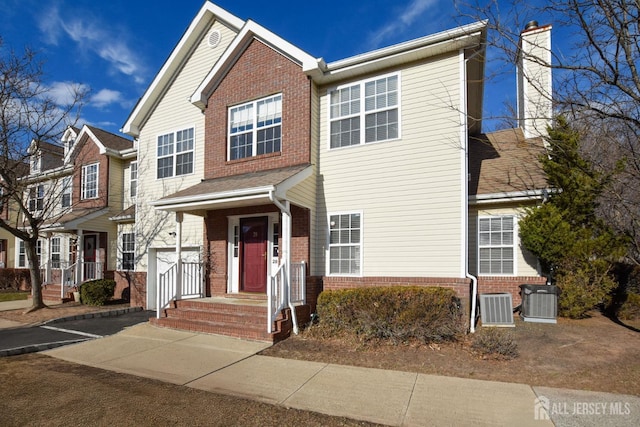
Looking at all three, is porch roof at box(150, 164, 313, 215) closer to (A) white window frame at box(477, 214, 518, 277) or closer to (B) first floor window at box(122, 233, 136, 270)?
(A) white window frame at box(477, 214, 518, 277)

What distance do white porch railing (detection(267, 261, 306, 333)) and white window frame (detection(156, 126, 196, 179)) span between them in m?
5.65

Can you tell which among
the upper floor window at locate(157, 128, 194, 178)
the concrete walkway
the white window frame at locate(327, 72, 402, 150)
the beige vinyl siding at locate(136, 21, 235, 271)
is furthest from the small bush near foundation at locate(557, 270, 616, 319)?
the upper floor window at locate(157, 128, 194, 178)

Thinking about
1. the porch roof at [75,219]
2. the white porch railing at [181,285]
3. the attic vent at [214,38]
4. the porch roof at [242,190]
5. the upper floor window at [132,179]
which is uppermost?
the attic vent at [214,38]

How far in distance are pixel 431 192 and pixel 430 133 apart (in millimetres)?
1465

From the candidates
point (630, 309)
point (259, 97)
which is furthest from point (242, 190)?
point (630, 309)

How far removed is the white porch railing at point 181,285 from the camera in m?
9.66

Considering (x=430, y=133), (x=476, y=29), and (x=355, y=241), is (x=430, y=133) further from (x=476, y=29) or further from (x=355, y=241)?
(x=355, y=241)

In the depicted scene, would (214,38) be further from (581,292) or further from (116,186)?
(581,292)

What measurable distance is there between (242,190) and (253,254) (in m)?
2.66

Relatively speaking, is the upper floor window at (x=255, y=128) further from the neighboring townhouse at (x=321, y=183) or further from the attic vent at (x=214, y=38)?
the attic vent at (x=214, y=38)

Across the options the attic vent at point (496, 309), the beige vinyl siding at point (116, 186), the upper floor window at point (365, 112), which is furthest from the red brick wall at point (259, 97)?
the beige vinyl siding at point (116, 186)

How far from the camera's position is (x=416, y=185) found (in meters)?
8.93

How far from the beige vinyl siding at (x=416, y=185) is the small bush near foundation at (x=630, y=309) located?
14.8 ft

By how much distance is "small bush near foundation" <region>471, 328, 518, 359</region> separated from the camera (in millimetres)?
6371
